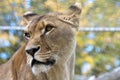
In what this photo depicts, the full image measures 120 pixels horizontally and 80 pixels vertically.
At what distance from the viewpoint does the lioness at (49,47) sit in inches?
95.7

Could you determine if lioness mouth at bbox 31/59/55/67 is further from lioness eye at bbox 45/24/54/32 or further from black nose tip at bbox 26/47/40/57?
lioness eye at bbox 45/24/54/32

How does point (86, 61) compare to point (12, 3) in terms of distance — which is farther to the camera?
Result: point (86, 61)

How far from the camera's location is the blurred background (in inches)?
154

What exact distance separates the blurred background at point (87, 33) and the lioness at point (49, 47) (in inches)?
36.5

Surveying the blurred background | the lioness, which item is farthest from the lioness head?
the blurred background

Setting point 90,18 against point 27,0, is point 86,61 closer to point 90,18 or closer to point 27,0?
point 90,18

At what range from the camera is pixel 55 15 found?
8.58 feet

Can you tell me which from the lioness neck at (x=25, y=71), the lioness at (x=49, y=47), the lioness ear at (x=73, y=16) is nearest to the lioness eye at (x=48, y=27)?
the lioness at (x=49, y=47)

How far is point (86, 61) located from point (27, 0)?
1695 mm

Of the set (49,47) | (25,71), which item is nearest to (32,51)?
(49,47)

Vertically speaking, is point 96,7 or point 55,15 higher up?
point 55,15

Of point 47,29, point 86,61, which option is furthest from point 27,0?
point 86,61

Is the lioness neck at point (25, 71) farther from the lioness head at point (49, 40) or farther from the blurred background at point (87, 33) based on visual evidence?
the blurred background at point (87, 33)

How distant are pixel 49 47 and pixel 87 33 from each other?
94.5 inches
